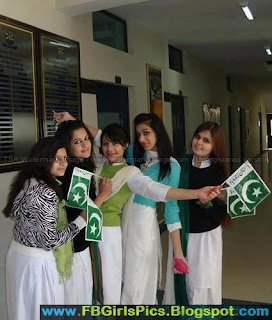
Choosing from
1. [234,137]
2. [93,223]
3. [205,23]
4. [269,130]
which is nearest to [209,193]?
[93,223]

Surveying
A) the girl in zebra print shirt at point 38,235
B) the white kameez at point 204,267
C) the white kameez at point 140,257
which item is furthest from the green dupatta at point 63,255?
the white kameez at point 204,267

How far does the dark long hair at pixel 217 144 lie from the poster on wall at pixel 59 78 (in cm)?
131

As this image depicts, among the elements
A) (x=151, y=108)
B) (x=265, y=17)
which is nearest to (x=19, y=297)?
(x=151, y=108)

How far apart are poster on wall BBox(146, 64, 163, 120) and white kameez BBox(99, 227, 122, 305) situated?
307 centimetres

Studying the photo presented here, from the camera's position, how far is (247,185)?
6.06ft

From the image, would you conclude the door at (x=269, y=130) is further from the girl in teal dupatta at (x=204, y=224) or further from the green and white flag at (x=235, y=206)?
the green and white flag at (x=235, y=206)

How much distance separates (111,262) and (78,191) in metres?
0.50

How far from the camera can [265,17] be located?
4.73 metres

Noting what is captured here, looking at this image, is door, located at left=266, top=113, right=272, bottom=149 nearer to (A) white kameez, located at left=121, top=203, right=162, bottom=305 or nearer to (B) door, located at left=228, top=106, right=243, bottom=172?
(B) door, located at left=228, top=106, right=243, bottom=172

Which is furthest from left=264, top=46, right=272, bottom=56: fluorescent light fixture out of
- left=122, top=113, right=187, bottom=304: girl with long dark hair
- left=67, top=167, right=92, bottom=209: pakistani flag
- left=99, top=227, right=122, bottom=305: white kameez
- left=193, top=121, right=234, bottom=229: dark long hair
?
left=67, top=167, right=92, bottom=209: pakistani flag

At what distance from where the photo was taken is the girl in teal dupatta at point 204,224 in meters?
2.07

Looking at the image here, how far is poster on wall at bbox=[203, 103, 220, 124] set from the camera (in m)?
7.49

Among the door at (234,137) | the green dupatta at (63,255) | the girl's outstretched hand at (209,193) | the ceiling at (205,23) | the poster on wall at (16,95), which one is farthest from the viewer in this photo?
the door at (234,137)

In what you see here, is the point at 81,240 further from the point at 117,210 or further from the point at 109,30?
the point at 109,30
